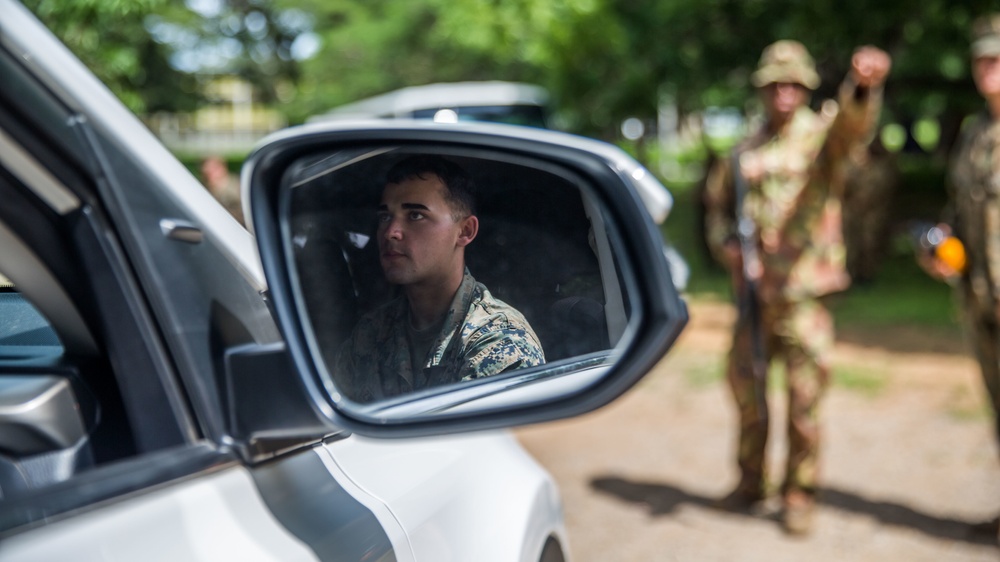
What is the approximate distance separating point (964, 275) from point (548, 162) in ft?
12.1

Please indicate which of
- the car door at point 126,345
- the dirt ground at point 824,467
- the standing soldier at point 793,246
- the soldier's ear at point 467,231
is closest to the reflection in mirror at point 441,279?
the soldier's ear at point 467,231

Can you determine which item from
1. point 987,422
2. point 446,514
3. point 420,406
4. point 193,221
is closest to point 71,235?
point 193,221

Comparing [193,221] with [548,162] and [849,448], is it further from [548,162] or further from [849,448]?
[849,448]

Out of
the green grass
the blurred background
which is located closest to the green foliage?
the blurred background

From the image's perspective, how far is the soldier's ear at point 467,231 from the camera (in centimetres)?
128

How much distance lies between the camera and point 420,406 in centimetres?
128

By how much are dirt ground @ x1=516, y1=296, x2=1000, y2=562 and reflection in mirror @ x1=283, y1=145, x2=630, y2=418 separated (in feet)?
6.54

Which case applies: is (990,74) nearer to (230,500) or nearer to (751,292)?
(751,292)

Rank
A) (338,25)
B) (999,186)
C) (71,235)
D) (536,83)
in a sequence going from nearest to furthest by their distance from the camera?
(71,235) < (999,186) < (536,83) < (338,25)

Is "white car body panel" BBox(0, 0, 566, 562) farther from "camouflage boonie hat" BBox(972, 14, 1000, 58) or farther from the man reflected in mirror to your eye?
"camouflage boonie hat" BBox(972, 14, 1000, 58)

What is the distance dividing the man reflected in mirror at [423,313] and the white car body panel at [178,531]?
18cm

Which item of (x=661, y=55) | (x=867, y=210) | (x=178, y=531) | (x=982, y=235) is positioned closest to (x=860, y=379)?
(x=982, y=235)

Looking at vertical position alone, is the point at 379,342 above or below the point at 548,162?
below

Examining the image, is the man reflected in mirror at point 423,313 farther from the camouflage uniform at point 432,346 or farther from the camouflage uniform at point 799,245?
the camouflage uniform at point 799,245
